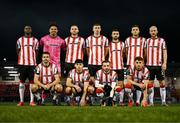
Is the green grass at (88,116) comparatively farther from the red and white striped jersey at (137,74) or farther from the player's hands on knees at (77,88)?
the red and white striped jersey at (137,74)

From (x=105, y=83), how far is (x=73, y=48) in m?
1.23

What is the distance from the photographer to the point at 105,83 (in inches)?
329

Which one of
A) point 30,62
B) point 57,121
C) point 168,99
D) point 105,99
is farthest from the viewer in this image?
point 168,99

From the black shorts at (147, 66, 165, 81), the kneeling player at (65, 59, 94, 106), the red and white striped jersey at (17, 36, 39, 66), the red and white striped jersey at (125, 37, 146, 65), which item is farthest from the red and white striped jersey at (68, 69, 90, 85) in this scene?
the black shorts at (147, 66, 165, 81)

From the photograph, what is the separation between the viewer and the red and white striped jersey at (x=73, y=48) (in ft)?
29.2

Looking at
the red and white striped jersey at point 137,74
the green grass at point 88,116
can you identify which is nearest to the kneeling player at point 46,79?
the red and white striped jersey at point 137,74

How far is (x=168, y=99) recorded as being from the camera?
21.4 meters

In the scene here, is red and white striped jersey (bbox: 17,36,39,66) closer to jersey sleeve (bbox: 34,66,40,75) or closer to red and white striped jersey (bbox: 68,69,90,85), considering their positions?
jersey sleeve (bbox: 34,66,40,75)

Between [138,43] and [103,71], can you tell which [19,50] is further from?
[138,43]

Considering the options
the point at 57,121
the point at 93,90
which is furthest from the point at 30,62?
the point at 57,121

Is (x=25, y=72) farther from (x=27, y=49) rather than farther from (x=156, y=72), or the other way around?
(x=156, y=72)

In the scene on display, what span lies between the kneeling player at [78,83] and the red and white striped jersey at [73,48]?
2.05 feet

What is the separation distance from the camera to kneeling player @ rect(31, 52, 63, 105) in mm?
8148

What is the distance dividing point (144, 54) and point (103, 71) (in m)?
1.45
